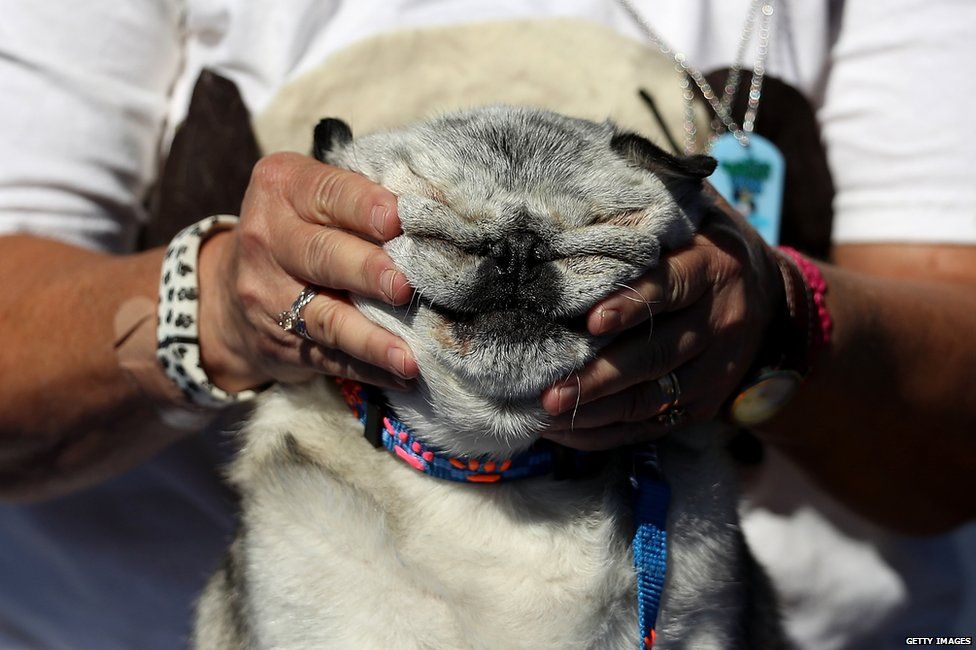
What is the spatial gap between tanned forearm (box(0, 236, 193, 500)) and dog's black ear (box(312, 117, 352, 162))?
482 millimetres

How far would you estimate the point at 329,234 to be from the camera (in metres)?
1.17

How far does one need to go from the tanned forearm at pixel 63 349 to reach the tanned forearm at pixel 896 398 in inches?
53.1

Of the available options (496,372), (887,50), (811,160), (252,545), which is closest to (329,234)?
(496,372)

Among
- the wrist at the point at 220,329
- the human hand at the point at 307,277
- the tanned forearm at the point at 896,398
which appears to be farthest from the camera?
the tanned forearm at the point at 896,398

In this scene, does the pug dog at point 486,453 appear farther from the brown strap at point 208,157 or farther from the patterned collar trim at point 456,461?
the brown strap at point 208,157

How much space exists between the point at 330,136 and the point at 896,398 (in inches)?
52.3

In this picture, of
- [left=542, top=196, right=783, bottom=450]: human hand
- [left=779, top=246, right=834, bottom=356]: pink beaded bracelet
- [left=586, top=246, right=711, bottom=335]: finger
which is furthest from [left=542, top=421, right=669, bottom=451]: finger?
[left=779, top=246, right=834, bottom=356]: pink beaded bracelet

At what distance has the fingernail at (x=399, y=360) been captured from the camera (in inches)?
43.9

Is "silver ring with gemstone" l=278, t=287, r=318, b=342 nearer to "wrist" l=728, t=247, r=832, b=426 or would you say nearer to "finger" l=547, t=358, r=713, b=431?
"finger" l=547, t=358, r=713, b=431

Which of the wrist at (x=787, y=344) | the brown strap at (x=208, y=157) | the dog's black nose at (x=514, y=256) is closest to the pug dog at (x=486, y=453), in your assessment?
the dog's black nose at (x=514, y=256)

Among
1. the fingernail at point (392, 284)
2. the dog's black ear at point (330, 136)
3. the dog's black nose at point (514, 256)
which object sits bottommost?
the fingernail at point (392, 284)

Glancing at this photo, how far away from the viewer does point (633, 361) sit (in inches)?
44.9

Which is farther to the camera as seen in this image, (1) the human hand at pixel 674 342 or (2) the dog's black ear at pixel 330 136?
(2) the dog's black ear at pixel 330 136

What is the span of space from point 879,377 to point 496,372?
3.53 feet
